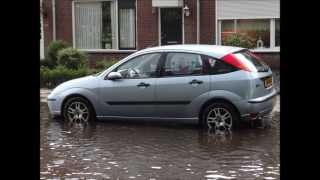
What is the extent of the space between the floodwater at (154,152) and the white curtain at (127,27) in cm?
1258

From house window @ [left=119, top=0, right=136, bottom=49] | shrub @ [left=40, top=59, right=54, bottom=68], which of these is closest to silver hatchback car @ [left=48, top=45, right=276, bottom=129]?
shrub @ [left=40, top=59, right=54, bottom=68]

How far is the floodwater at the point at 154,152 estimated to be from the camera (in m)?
7.07

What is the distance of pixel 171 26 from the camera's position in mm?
22906

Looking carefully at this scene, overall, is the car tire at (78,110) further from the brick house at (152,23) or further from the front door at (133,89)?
the brick house at (152,23)

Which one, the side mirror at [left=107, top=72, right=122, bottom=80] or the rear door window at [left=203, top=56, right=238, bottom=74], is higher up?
the rear door window at [left=203, top=56, right=238, bottom=74]

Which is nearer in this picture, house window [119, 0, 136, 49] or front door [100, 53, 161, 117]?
front door [100, 53, 161, 117]

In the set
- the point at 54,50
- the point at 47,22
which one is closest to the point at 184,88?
the point at 54,50

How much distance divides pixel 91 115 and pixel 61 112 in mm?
680

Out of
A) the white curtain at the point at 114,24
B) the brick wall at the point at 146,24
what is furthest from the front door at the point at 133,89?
the white curtain at the point at 114,24

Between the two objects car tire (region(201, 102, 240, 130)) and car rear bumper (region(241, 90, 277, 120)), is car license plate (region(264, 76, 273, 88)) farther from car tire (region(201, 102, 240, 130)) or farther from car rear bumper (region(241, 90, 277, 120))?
car tire (region(201, 102, 240, 130))

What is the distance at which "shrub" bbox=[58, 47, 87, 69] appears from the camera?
64.9ft

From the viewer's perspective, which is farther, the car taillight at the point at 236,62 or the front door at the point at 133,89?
the front door at the point at 133,89

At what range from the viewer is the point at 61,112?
1152 cm

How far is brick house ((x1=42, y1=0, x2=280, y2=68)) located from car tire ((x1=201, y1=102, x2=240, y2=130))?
10980mm
